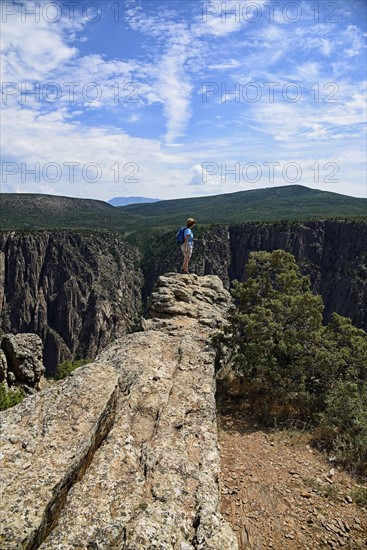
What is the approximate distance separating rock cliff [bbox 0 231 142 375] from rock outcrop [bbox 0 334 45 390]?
115961mm

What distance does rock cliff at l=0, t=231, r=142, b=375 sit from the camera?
142625mm

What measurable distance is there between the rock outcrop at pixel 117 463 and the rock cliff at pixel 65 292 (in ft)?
438

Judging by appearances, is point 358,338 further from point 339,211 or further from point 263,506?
point 339,211

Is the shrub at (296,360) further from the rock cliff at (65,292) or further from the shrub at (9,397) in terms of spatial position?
the rock cliff at (65,292)

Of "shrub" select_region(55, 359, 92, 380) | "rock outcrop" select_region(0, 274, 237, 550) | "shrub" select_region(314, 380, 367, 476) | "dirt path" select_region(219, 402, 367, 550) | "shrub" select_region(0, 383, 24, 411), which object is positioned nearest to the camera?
"rock outcrop" select_region(0, 274, 237, 550)

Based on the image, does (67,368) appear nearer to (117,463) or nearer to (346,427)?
(346,427)

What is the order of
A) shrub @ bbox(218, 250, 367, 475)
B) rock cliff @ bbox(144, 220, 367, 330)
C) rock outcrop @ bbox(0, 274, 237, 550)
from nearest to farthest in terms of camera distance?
1. rock outcrop @ bbox(0, 274, 237, 550)
2. shrub @ bbox(218, 250, 367, 475)
3. rock cliff @ bbox(144, 220, 367, 330)

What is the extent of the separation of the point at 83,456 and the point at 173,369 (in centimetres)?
499

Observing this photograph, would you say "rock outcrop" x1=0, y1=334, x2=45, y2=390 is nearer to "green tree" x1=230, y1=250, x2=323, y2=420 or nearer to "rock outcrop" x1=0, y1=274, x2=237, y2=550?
"green tree" x1=230, y1=250, x2=323, y2=420

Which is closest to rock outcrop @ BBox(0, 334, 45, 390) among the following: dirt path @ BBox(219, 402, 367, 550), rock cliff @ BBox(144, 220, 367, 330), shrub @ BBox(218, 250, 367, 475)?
shrub @ BBox(218, 250, 367, 475)

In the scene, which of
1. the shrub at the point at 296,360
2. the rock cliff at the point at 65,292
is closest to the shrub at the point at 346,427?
the shrub at the point at 296,360

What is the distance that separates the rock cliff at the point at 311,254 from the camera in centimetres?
12594

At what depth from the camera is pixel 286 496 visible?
8555 millimetres

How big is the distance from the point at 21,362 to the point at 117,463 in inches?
786
